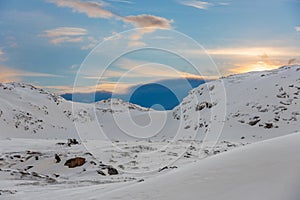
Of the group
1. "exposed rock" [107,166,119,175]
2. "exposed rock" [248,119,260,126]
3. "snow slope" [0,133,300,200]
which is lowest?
"exposed rock" [107,166,119,175]

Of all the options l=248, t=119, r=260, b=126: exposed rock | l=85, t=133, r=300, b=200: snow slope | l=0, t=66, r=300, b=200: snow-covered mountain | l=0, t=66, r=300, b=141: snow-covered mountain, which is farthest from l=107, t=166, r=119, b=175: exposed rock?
l=248, t=119, r=260, b=126: exposed rock

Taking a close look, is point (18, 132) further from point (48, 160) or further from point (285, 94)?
point (285, 94)

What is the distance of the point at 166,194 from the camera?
19.4 feet

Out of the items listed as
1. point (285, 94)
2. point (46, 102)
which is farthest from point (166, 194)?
point (46, 102)

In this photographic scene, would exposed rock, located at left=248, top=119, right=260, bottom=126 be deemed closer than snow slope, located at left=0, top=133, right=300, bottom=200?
No

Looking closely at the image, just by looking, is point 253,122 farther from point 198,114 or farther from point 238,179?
point 238,179

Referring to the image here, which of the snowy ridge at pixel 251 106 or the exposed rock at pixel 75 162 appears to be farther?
the snowy ridge at pixel 251 106

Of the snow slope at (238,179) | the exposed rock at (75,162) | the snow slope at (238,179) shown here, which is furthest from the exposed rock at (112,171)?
the snow slope at (238,179)

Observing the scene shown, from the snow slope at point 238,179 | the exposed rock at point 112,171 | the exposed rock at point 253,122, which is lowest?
the exposed rock at point 112,171

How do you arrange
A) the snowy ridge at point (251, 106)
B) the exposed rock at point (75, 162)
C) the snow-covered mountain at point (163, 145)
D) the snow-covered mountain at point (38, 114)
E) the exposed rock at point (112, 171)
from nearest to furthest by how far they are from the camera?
1. the snow-covered mountain at point (163, 145)
2. the exposed rock at point (112, 171)
3. the exposed rock at point (75, 162)
4. the snowy ridge at point (251, 106)
5. the snow-covered mountain at point (38, 114)

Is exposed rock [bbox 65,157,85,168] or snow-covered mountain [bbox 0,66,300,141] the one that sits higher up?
snow-covered mountain [bbox 0,66,300,141]

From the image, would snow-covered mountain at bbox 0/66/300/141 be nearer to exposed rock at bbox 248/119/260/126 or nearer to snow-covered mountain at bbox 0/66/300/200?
exposed rock at bbox 248/119/260/126

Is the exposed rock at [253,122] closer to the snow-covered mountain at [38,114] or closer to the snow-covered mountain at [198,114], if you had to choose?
the snow-covered mountain at [198,114]

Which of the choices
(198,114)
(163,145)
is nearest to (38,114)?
(198,114)
